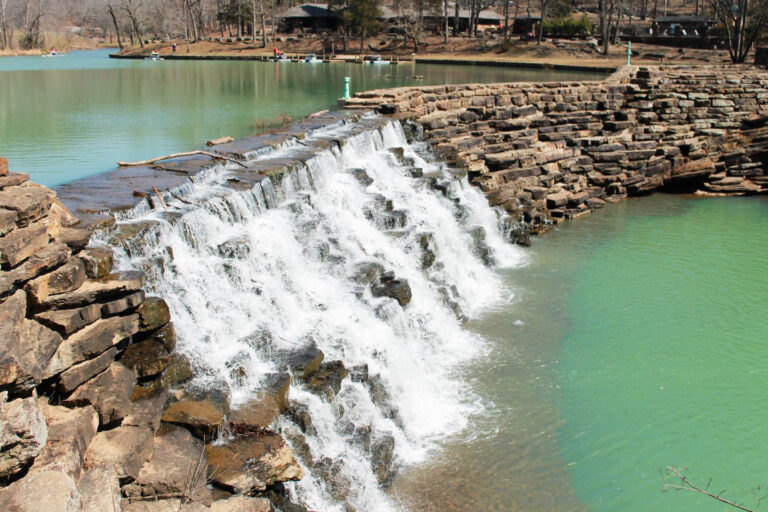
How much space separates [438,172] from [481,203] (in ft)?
3.76

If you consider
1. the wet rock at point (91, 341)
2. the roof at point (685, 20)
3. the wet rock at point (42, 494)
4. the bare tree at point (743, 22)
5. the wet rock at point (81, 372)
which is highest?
the roof at point (685, 20)

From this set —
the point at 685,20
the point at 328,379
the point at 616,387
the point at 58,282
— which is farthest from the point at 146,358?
the point at 685,20

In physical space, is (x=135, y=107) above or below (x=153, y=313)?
above

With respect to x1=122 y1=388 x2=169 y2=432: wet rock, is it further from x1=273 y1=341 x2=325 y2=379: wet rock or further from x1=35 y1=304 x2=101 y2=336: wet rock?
x1=273 y1=341 x2=325 y2=379: wet rock

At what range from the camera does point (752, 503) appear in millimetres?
6176

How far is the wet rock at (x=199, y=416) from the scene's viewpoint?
5480 millimetres

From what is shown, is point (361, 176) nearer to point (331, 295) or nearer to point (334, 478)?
point (331, 295)

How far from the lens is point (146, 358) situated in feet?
19.1

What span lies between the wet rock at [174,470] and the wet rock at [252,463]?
12cm

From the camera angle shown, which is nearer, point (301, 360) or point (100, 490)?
point (100, 490)

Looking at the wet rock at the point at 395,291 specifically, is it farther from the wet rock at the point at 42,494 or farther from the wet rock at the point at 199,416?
the wet rock at the point at 42,494

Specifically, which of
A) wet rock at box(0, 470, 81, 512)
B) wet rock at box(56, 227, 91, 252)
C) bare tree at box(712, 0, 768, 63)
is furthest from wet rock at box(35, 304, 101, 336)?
bare tree at box(712, 0, 768, 63)

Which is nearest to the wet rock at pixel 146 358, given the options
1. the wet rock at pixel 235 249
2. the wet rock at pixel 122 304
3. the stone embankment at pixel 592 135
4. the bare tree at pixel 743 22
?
the wet rock at pixel 122 304

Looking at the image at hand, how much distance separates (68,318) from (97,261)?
A: 0.98 meters
